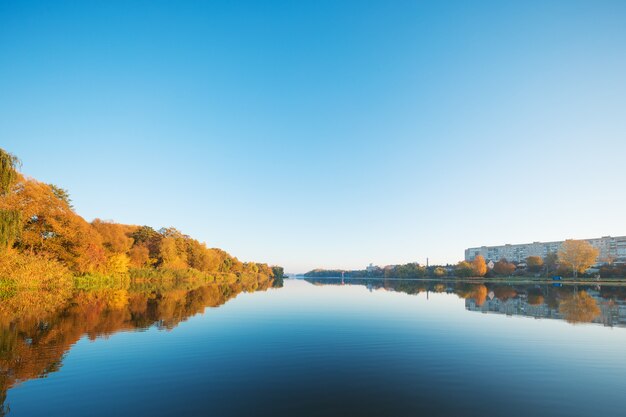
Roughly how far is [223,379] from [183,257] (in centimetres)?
10073

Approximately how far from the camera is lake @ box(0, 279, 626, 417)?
9977 millimetres

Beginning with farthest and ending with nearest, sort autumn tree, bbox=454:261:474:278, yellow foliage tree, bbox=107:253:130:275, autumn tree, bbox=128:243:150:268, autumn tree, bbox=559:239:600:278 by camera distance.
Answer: autumn tree, bbox=454:261:474:278, autumn tree, bbox=559:239:600:278, autumn tree, bbox=128:243:150:268, yellow foliage tree, bbox=107:253:130:275

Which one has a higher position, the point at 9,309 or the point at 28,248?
the point at 28,248

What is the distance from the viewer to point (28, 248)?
4831cm

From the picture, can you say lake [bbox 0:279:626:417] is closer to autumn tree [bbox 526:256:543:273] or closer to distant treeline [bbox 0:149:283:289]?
distant treeline [bbox 0:149:283:289]

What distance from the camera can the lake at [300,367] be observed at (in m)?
9.98

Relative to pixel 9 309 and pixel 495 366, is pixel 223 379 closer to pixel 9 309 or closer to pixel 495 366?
pixel 495 366

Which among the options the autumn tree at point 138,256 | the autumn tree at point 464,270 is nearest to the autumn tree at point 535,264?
the autumn tree at point 464,270

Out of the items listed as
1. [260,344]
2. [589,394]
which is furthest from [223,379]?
[589,394]

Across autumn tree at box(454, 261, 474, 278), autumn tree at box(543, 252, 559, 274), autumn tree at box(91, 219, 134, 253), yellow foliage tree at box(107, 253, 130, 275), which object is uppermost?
autumn tree at box(91, 219, 134, 253)

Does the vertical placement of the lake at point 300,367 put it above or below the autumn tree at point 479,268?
above

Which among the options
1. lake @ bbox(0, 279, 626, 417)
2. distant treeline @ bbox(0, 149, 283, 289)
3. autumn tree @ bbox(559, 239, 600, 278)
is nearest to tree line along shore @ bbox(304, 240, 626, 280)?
autumn tree @ bbox(559, 239, 600, 278)

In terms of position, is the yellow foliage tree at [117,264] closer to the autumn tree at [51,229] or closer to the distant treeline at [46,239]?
the distant treeline at [46,239]

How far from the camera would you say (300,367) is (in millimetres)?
14203
